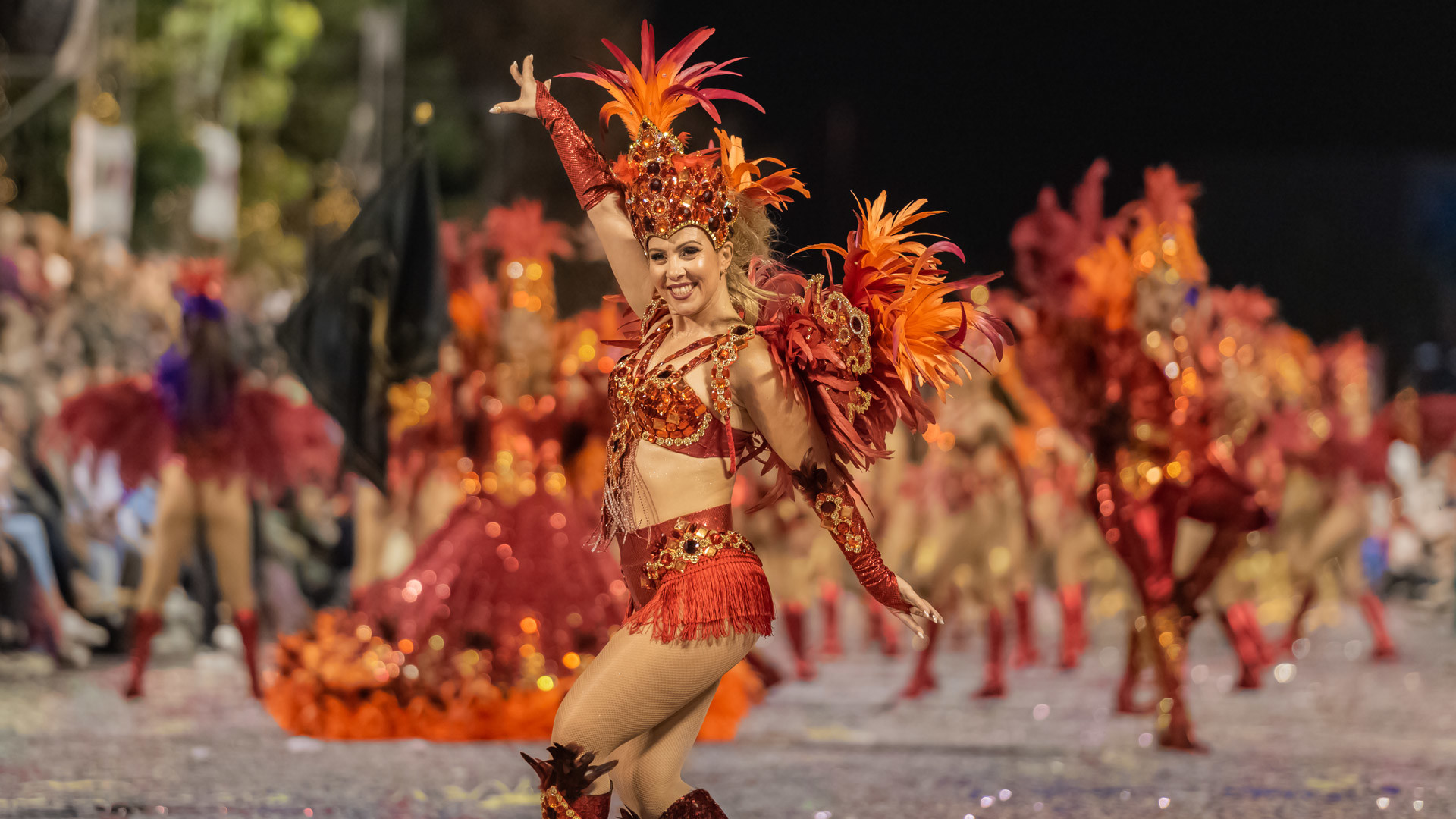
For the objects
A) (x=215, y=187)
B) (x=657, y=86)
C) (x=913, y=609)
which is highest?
(x=215, y=187)

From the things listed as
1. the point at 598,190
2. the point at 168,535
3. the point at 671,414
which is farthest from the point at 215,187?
the point at 671,414

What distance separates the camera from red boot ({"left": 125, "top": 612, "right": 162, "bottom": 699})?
9922mm

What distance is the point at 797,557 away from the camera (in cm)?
1271

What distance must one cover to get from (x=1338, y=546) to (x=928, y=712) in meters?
5.14

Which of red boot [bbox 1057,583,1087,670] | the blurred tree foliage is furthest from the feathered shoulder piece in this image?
the blurred tree foliage

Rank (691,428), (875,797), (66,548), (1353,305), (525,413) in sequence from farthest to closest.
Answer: (1353,305) → (66,548) → (525,413) → (875,797) → (691,428)

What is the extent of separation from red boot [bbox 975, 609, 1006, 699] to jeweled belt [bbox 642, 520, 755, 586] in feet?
20.9

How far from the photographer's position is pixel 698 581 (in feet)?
14.8

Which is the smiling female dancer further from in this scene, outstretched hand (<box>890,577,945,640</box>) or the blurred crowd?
the blurred crowd

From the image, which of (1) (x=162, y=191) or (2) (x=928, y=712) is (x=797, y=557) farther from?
(1) (x=162, y=191)

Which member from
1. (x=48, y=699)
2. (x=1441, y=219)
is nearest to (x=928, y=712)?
(x=48, y=699)

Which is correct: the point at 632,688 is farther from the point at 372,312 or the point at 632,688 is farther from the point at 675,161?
the point at 372,312

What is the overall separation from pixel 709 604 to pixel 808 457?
49cm

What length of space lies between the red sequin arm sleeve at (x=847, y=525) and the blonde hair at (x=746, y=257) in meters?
0.53
